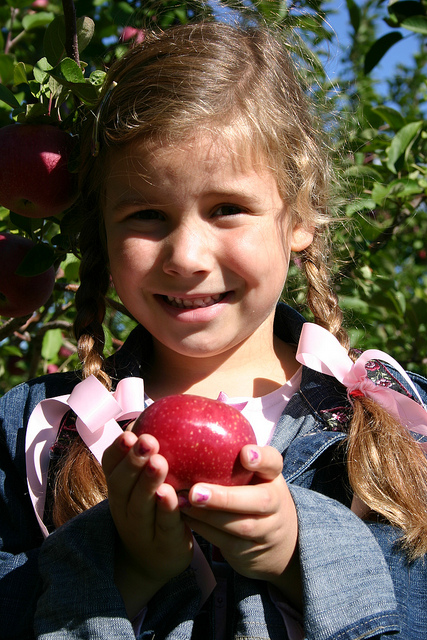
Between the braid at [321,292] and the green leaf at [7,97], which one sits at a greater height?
the green leaf at [7,97]

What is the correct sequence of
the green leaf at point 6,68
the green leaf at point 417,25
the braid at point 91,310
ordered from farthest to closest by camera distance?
the green leaf at point 417,25
the green leaf at point 6,68
the braid at point 91,310

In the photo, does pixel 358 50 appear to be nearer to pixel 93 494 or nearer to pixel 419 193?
pixel 419 193

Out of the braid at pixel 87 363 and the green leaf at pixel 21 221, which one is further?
the green leaf at pixel 21 221

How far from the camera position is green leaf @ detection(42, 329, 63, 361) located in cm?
242

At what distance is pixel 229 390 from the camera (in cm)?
140

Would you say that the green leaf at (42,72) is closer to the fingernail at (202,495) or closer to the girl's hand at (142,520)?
the girl's hand at (142,520)

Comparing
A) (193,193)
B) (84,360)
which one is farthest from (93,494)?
(193,193)

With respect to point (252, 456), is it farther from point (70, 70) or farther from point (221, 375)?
point (70, 70)

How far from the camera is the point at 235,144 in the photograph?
1.25 metres

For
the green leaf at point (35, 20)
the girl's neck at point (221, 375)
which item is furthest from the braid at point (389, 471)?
the green leaf at point (35, 20)


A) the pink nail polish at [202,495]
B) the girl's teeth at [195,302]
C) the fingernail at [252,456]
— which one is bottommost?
the girl's teeth at [195,302]

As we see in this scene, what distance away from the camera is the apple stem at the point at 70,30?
48.9 inches

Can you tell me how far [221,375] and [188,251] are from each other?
1.13 feet

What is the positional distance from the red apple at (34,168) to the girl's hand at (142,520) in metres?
0.64
